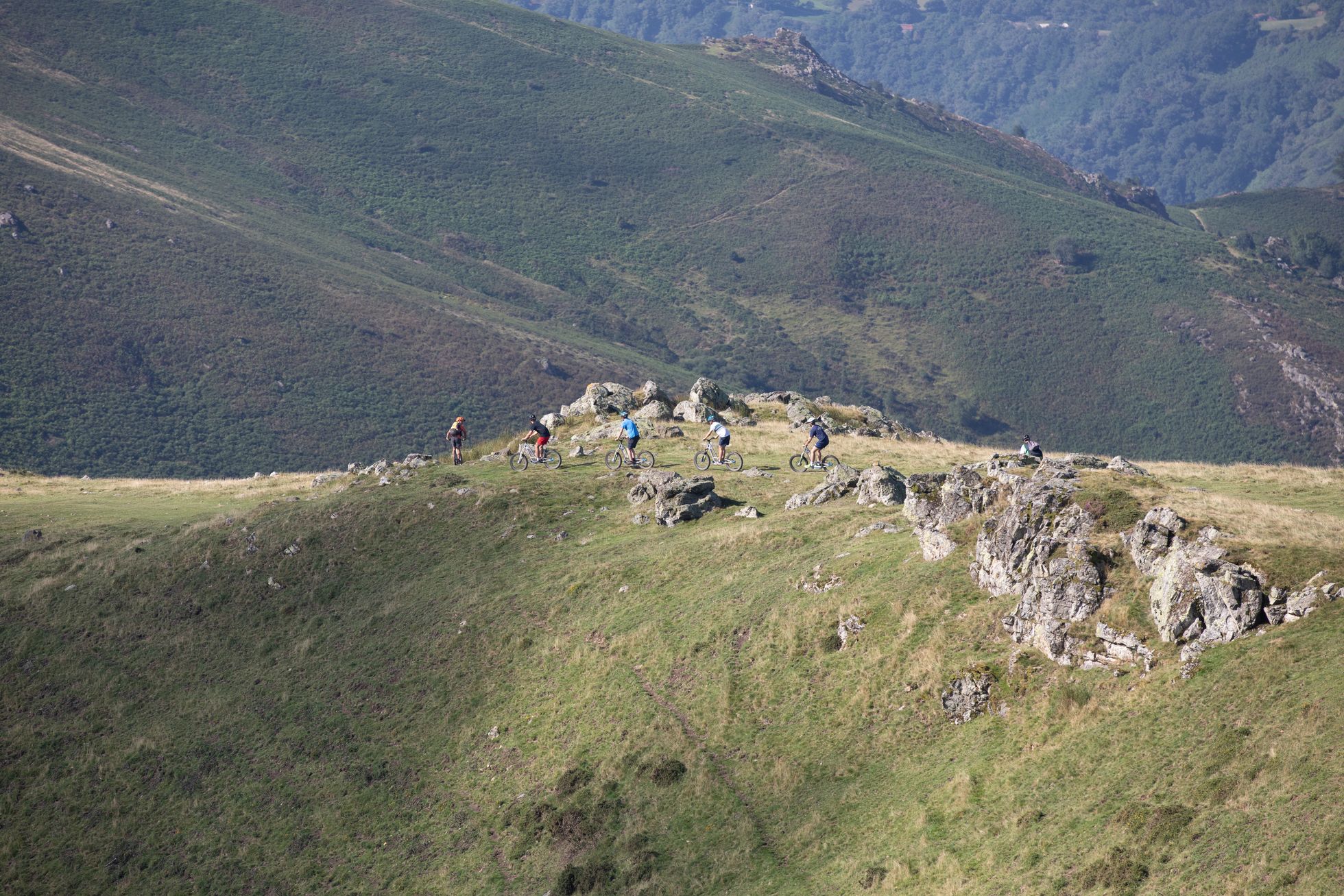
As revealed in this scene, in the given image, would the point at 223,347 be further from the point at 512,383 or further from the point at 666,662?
the point at 666,662

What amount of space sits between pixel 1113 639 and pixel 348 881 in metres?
22.6

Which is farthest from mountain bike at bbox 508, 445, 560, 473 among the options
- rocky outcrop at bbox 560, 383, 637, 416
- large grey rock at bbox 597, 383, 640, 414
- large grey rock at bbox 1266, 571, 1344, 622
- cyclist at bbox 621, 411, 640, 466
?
large grey rock at bbox 1266, 571, 1344, 622

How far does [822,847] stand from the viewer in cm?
2814

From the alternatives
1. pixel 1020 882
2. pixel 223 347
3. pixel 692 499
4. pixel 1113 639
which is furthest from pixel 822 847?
pixel 223 347

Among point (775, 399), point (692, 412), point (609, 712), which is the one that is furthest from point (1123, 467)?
point (775, 399)

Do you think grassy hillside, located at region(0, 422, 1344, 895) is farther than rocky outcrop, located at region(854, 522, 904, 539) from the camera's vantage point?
No

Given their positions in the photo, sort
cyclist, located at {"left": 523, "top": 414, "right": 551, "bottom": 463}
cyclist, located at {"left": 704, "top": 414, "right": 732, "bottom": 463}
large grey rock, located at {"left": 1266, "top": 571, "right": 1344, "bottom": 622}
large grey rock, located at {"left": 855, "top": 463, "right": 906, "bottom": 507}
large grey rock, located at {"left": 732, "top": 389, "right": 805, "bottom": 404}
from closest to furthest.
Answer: large grey rock, located at {"left": 1266, "top": 571, "right": 1344, "bottom": 622} → large grey rock, located at {"left": 855, "top": 463, "right": 906, "bottom": 507} → cyclist, located at {"left": 704, "top": 414, "right": 732, "bottom": 463} → cyclist, located at {"left": 523, "top": 414, "right": 551, "bottom": 463} → large grey rock, located at {"left": 732, "top": 389, "right": 805, "bottom": 404}

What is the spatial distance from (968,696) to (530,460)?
30.9 m

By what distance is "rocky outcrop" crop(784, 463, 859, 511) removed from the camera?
46375 mm

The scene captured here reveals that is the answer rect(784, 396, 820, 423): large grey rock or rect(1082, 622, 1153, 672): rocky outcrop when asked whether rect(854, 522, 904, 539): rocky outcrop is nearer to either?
rect(1082, 622, 1153, 672): rocky outcrop

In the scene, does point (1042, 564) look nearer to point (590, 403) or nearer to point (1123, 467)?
point (1123, 467)

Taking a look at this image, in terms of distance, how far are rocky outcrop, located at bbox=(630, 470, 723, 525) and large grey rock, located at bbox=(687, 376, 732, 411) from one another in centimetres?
1814

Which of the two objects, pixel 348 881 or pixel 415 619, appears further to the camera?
pixel 415 619

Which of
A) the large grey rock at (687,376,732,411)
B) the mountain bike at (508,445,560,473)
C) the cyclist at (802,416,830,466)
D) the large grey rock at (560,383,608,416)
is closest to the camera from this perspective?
the cyclist at (802,416,830,466)
